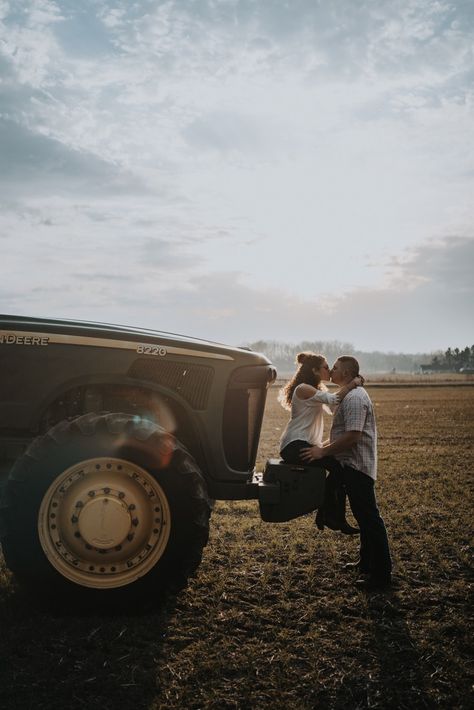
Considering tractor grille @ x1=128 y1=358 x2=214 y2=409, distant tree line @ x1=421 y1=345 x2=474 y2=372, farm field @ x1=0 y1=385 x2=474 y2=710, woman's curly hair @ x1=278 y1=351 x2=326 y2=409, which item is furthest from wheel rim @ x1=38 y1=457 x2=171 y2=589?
distant tree line @ x1=421 y1=345 x2=474 y2=372

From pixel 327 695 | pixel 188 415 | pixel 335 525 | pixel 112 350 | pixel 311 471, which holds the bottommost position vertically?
pixel 327 695

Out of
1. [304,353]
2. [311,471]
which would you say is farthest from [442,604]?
[304,353]

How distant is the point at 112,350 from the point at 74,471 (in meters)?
0.97

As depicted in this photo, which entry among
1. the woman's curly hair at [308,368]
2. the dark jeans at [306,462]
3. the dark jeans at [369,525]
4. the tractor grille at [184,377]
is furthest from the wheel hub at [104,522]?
the woman's curly hair at [308,368]

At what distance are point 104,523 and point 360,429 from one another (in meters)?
2.26

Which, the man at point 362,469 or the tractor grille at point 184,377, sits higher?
the tractor grille at point 184,377

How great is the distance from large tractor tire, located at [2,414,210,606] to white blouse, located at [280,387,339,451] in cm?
144

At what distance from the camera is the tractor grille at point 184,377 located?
15.8 ft

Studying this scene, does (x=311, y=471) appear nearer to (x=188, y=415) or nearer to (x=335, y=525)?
(x=335, y=525)

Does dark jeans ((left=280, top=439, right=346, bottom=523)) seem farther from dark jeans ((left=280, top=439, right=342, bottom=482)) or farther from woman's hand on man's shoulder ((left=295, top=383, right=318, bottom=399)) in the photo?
woman's hand on man's shoulder ((left=295, top=383, right=318, bottom=399))

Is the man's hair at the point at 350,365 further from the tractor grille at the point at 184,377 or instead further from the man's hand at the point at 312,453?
the tractor grille at the point at 184,377

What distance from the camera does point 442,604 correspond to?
473 centimetres

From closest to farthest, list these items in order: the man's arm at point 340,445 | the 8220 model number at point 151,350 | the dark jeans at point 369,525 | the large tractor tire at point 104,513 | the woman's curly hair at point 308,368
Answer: the large tractor tire at point 104,513, the 8220 model number at point 151,350, the dark jeans at point 369,525, the man's arm at point 340,445, the woman's curly hair at point 308,368

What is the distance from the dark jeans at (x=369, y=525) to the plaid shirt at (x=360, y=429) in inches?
2.8
